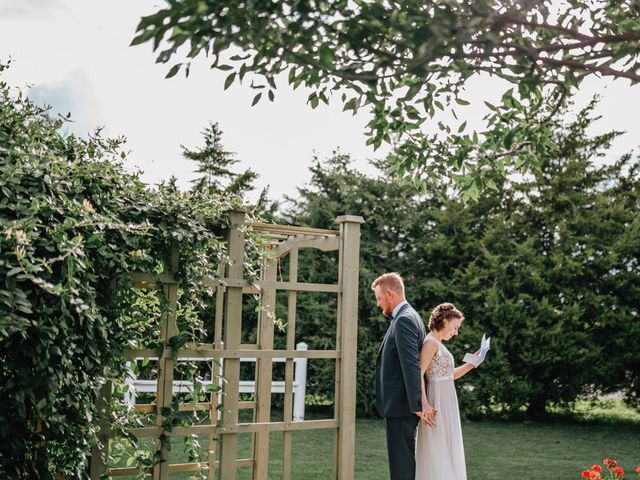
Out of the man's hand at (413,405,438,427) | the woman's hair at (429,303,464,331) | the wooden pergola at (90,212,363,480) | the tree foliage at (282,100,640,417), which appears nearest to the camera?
the wooden pergola at (90,212,363,480)

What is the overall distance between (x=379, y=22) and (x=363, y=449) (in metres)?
5.85

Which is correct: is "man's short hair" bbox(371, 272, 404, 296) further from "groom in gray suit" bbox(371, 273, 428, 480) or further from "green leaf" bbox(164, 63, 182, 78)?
"green leaf" bbox(164, 63, 182, 78)

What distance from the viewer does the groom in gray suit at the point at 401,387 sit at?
4.92 metres

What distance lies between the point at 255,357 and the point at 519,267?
6.91 m

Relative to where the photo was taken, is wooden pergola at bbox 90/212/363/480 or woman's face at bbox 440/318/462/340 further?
woman's face at bbox 440/318/462/340

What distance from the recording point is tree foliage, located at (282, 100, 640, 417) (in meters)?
10.5

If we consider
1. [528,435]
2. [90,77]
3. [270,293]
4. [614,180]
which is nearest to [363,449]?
[528,435]

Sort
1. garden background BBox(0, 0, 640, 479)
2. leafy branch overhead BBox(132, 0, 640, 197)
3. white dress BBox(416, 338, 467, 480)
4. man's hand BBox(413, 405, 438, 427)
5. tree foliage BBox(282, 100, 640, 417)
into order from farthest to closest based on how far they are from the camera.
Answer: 1. tree foliage BBox(282, 100, 640, 417)
2. garden background BBox(0, 0, 640, 479)
3. white dress BBox(416, 338, 467, 480)
4. man's hand BBox(413, 405, 438, 427)
5. leafy branch overhead BBox(132, 0, 640, 197)

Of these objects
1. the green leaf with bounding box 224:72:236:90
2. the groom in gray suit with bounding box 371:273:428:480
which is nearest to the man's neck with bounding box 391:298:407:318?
the groom in gray suit with bounding box 371:273:428:480

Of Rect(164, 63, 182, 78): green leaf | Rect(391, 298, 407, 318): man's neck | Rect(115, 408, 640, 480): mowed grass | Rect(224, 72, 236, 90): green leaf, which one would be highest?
Rect(224, 72, 236, 90): green leaf

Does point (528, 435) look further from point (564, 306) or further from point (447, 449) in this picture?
point (447, 449)

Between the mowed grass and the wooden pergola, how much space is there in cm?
151

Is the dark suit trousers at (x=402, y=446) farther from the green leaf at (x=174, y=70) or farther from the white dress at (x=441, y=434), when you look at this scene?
the green leaf at (x=174, y=70)

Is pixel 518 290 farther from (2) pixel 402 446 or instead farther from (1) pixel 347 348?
(1) pixel 347 348
